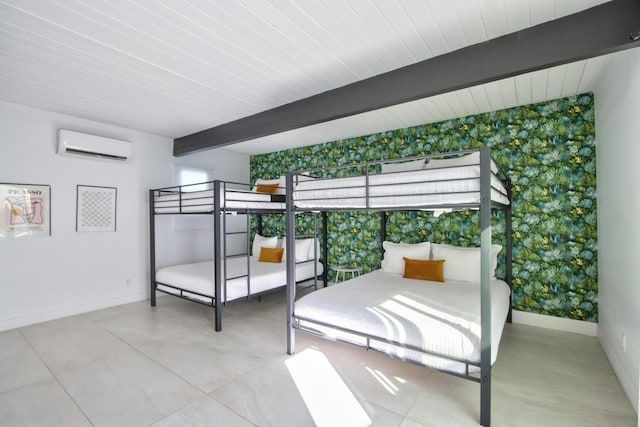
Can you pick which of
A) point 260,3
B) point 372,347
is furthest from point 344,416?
point 260,3

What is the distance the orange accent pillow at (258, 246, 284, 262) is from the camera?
189 inches

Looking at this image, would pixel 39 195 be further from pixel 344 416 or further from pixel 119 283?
pixel 344 416

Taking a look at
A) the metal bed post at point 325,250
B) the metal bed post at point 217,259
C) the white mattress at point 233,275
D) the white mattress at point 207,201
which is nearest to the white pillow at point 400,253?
the metal bed post at point 325,250

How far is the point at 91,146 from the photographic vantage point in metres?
3.90

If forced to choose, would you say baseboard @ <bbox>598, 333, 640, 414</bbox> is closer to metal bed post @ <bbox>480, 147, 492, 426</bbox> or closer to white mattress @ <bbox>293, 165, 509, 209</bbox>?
metal bed post @ <bbox>480, 147, 492, 426</bbox>

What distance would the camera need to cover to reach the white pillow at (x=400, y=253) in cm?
378

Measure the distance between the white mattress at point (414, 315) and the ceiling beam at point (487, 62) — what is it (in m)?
1.76

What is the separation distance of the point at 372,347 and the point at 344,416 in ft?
1.66

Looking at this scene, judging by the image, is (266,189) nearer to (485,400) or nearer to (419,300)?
(419,300)

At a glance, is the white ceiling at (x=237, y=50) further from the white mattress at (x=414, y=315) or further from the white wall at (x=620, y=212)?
the white mattress at (x=414, y=315)

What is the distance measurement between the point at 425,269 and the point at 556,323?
1488 mm

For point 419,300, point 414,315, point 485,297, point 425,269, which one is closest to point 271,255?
point 425,269

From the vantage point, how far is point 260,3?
183 cm

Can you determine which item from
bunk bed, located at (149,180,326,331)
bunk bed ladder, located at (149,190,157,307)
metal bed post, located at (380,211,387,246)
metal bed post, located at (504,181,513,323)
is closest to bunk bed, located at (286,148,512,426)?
metal bed post, located at (504,181,513,323)
